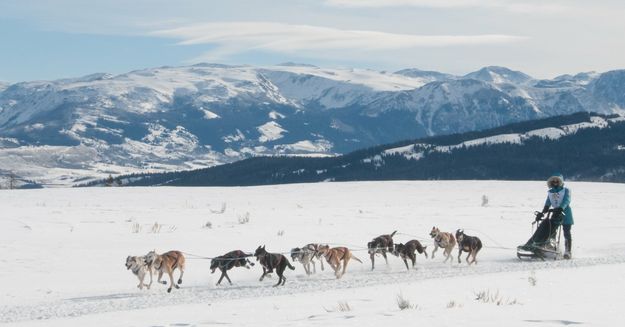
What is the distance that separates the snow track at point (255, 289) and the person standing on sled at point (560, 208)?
69 cm

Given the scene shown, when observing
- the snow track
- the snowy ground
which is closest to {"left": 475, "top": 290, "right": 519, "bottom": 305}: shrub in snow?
the snowy ground

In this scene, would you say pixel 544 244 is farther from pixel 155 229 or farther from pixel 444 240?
pixel 155 229

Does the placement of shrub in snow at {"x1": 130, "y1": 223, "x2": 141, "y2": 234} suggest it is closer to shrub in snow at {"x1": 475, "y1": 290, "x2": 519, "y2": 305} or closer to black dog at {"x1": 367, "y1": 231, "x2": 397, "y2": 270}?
black dog at {"x1": 367, "y1": 231, "x2": 397, "y2": 270}

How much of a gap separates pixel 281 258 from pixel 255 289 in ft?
2.85

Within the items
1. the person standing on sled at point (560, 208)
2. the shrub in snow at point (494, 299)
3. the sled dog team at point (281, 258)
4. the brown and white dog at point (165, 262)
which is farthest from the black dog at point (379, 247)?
the shrub in snow at point (494, 299)

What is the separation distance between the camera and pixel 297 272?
17.2 m

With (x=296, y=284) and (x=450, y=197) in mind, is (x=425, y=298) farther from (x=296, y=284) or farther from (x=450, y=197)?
(x=450, y=197)

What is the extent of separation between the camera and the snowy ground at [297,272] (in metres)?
9.67

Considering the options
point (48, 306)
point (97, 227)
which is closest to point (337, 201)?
point (97, 227)

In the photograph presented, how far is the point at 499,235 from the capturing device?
920 inches

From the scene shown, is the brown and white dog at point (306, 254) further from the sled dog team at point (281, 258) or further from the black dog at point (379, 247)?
the black dog at point (379, 247)

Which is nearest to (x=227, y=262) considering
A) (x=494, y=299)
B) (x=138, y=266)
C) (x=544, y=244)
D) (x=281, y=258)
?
(x=281, y=258)

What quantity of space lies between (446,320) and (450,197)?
30.2 metres

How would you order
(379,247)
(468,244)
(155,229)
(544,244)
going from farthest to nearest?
(155,229), (544,244), (468,244), (379,247)
